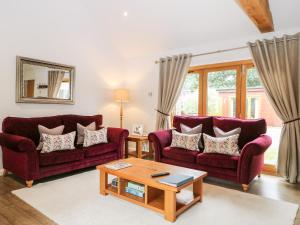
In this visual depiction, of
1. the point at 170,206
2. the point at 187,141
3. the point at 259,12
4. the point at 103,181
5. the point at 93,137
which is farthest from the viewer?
the point at 93,137

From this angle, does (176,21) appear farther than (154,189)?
Yes

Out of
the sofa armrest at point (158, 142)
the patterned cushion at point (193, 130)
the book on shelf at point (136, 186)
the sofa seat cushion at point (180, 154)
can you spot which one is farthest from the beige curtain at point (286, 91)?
the book on shelf at point (136, 186)

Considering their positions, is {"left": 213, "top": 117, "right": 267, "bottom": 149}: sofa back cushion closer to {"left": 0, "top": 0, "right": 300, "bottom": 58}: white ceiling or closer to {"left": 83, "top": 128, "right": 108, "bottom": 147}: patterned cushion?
{"left": 0, "top": 0, "right": 300, "bottom": 58}: white ceiling

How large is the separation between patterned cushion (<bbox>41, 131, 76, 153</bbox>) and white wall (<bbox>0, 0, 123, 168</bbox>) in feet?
2.95

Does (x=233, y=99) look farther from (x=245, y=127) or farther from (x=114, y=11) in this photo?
(x=114, y=11)

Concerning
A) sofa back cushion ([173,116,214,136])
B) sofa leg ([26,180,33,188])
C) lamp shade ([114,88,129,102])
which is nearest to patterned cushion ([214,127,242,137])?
sofa back cushion ([173,116,214,136])

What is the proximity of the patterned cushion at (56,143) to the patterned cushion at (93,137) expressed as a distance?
291 mm

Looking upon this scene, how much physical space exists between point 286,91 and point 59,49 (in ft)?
13.1

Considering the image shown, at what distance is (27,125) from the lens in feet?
11.3

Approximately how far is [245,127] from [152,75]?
244 centimetres

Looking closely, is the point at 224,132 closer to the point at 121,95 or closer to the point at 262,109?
the point at 262,109

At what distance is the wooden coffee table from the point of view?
212cm

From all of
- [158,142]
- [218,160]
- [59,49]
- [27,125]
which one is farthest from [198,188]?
[59,49]

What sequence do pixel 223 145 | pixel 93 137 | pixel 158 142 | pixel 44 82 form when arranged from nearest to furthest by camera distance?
1. pixel 223 145
2. pixel 158 142
3. pixel 93 137
4. pixel 44 82
